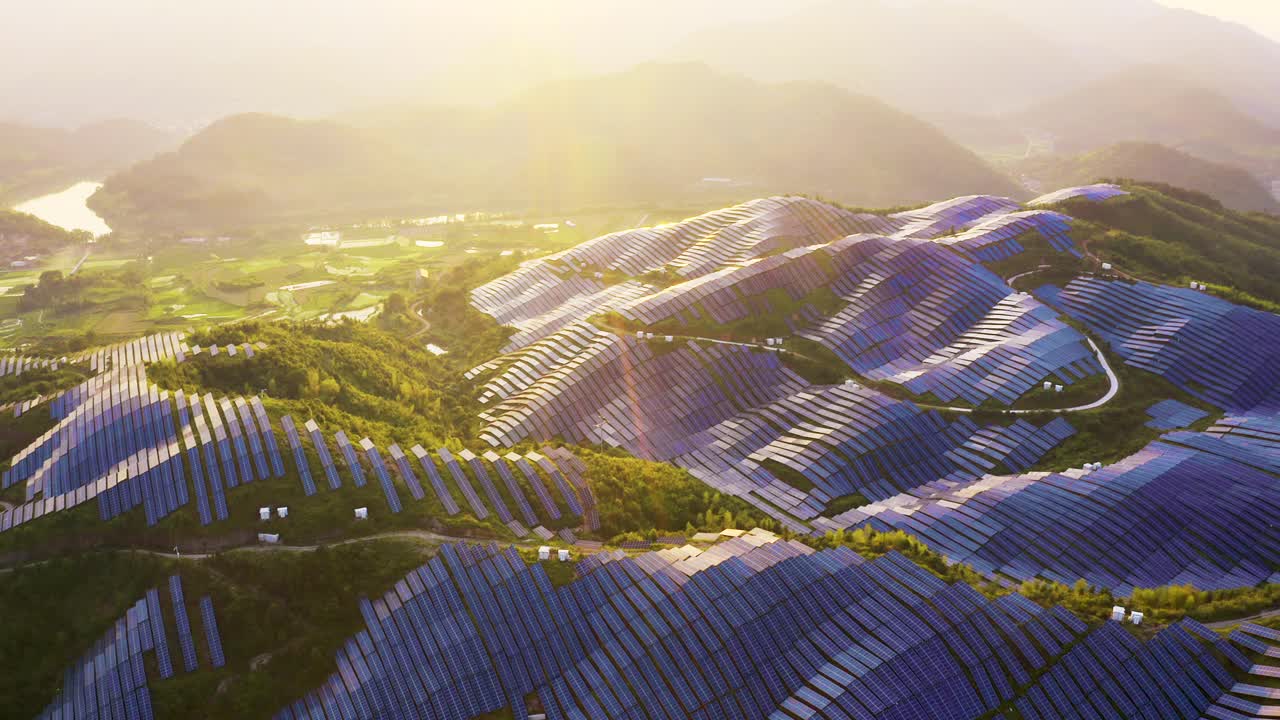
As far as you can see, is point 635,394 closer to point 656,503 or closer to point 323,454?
point 656,503

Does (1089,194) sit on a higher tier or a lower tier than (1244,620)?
lower

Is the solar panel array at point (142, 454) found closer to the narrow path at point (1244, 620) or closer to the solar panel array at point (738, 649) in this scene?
the solar panel array at point (738, 649)

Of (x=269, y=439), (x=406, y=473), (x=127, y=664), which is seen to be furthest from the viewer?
(x=269, y=439)

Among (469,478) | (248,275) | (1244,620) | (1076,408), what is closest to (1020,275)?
(1076,408)

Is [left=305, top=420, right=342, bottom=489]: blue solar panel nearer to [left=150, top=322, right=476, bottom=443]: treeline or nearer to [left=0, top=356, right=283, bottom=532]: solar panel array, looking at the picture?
[left=0, top=356, right=283, bottom=532]: solar panel array

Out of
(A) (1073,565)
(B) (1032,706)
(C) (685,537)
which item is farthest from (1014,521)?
(C) (685,537)

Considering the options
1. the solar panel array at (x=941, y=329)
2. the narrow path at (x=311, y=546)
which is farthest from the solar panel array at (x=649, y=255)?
the narrow path at (x=311, y=546)

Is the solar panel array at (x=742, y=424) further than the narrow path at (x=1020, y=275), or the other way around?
the narrow path at (x=1020, y=275)

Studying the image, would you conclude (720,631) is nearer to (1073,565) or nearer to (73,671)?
(1073,565)

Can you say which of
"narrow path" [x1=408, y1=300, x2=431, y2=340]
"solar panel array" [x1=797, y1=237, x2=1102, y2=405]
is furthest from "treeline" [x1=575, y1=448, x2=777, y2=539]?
"narrow path" [x1=408, y1=300, x2=431, y2=340]
